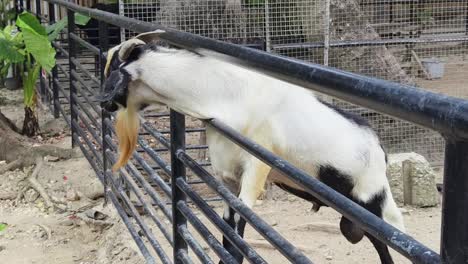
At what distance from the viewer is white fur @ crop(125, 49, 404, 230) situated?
2.43 metres

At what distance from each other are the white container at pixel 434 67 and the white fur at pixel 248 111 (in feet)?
21.0

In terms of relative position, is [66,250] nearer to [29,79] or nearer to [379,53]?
[29,79]

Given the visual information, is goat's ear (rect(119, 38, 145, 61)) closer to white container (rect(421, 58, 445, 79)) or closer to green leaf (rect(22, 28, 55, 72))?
green leaf (rect(22, 28, 55, 72))

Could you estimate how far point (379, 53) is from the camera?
758cm

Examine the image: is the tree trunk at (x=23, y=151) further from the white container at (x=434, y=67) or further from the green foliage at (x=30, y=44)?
the white container at (x=434, y=67)

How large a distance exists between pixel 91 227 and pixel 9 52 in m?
1.98

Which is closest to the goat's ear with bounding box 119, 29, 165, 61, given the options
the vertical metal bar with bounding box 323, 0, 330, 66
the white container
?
the vertical metal bar with bounding box 323, 0, 330, 66

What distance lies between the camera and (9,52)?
562cm

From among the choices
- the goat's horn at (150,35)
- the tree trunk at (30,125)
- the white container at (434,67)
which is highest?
the goat's horn at (150,35)

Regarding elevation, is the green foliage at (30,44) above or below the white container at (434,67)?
above

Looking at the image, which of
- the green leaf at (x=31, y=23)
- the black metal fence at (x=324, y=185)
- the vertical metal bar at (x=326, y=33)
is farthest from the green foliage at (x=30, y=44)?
the black metal fence at (x=324, y=185)

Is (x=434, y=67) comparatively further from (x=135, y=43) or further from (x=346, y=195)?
(x=135, y=43)

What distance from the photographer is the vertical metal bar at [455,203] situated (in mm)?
897

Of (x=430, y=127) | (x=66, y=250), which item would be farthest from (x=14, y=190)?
(x=430, y=127)
